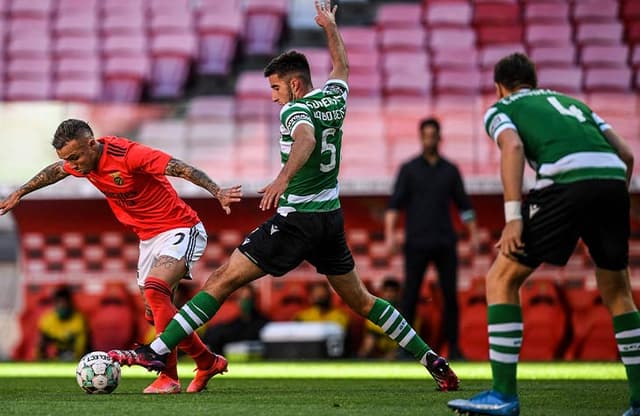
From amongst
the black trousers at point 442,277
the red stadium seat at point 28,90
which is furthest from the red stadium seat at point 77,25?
the black trousers at point 442,277

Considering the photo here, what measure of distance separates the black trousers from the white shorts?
4.49 m

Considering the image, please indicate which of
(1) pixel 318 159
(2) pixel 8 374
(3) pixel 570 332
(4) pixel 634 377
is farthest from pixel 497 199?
(4) pixel 634 377

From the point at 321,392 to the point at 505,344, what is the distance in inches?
80.9

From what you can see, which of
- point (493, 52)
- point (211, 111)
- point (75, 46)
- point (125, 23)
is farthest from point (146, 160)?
point (125, 23)

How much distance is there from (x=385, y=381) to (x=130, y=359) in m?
2.39

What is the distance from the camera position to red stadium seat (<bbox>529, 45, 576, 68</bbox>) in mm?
16250

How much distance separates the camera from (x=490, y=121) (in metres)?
5.43

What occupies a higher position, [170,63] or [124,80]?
[170,63]

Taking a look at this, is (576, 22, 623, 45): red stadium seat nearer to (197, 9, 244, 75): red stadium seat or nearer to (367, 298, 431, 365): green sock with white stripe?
(197, 9, 244, 75): red stadium seat

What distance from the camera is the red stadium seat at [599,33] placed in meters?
16.6

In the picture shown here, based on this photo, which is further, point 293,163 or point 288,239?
→ point 288,239

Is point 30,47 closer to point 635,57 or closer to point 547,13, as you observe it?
point 547,13

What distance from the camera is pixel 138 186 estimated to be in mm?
7379

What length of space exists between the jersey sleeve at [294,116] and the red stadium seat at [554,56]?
9.96 meters
